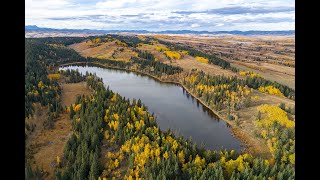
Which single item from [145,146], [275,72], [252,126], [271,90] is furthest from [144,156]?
[275,72]

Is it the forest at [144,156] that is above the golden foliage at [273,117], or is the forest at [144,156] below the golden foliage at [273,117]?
below

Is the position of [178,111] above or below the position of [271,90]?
below

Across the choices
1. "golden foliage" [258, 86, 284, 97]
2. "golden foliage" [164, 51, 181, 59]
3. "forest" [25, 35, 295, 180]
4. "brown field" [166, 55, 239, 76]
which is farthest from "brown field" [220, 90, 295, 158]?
"golden foliage" [164, 51, 181, 59]

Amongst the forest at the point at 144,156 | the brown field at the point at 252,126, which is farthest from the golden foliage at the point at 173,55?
the forest at the point at 144,156

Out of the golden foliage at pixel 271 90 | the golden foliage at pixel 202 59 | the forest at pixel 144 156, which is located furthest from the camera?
the golden foliage at pixel 202 59

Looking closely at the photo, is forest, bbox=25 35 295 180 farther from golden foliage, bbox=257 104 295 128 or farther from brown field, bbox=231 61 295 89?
brown field, bbox=231 61 295 89

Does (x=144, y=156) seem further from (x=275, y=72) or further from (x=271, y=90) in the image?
(x=275, y=72)

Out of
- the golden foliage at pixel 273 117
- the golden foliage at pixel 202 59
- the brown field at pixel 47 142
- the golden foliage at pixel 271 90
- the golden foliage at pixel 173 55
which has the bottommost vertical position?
the brown field at pixel 47 142

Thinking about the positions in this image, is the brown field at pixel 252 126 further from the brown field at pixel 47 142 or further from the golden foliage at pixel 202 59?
the golden foliage at pixel 202 59
